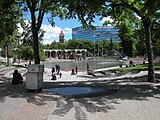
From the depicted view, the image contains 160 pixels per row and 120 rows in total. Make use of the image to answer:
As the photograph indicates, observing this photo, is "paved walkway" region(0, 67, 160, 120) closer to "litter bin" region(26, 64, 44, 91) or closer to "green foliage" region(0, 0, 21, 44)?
"litter bin" region(26, 64, 44, 91)

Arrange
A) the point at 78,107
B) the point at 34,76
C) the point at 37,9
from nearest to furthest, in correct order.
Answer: the point at 78,107
the point at 34,76
the point at 37,9

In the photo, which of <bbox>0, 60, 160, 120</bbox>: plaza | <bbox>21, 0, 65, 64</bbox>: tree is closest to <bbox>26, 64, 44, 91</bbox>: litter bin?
<bbox>0, 60, 160, 120</bbox>: plaza

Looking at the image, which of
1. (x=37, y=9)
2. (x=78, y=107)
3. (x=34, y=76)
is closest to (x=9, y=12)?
(x=37, y=9)

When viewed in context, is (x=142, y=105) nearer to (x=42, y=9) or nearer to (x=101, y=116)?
(x=101, y=116)

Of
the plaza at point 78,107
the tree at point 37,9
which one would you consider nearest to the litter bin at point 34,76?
the plaza at point 78,107

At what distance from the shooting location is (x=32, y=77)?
14.6 metres

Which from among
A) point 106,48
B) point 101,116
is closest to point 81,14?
point 101,116

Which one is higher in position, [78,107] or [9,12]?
[9,12]

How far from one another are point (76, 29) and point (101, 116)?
18785 cm

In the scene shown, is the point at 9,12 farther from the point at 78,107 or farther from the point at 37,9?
the point at 78,107

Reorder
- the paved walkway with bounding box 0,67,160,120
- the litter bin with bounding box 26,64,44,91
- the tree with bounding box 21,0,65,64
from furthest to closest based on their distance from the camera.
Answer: the tree with bounding box 21,0,65,64
the litter bin with bounding box 26,64,44,91
the paved walkway with bounding box 0,67,160,120

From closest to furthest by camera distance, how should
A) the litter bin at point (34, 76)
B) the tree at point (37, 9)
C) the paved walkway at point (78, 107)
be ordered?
the paved walkway at point (78, 107)
the litter bin at point (34, 76)
the tree at point (37, 9)

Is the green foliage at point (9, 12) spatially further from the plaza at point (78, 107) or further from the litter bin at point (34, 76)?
the plaza at point (78, 107)

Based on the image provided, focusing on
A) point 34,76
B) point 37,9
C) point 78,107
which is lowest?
point 78,107
